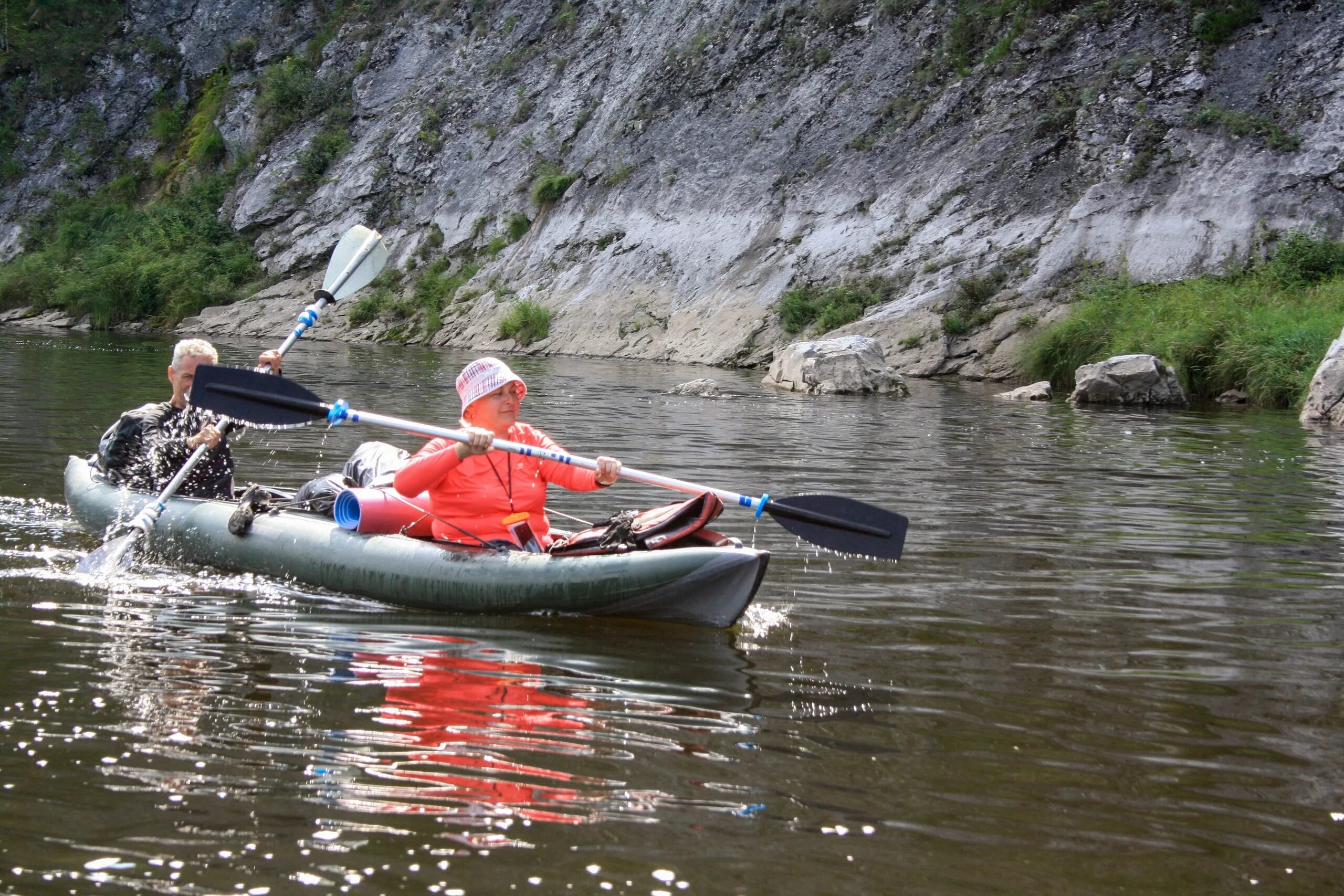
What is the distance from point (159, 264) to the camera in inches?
1280

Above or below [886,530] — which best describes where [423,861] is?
below

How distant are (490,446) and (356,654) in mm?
1093

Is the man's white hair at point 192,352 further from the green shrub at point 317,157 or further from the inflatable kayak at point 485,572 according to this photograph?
the green shrub at point 317,157

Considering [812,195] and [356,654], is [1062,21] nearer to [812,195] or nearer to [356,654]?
[812,195]

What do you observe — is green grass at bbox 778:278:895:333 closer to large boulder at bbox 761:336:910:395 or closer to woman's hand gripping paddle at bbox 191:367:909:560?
large boulder at bbox 761:336:910:395

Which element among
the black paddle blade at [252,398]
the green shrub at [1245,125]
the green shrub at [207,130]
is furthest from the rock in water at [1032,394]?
the green shrub at [207,130]

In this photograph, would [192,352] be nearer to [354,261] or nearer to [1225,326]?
[354,261]

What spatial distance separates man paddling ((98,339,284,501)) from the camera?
725 cm

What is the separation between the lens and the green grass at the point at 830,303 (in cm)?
2111

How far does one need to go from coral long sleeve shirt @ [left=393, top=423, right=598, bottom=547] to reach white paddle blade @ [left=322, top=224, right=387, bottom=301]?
12.1ft

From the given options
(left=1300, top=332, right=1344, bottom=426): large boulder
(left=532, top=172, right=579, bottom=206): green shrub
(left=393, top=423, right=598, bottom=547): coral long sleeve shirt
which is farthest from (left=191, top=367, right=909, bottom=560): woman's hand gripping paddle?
(left=532, top=172, right=579, bottom=206): green shrub

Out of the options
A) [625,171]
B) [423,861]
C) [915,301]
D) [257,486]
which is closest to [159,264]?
[625,171]

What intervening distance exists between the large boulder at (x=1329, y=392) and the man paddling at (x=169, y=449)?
1110 cm

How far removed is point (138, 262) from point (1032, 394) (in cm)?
2441
